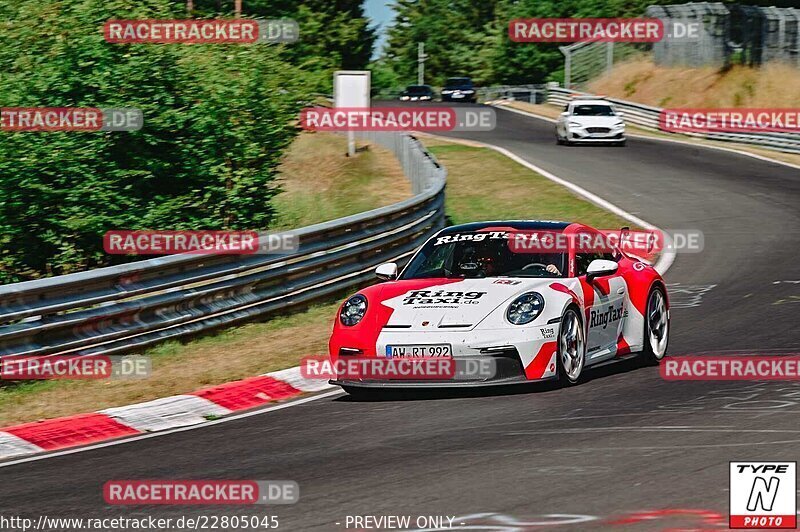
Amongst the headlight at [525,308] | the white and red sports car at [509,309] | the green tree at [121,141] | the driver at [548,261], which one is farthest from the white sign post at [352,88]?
the headlight at [525,308]

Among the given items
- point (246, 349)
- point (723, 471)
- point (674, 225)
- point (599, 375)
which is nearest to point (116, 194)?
point (246, 349)

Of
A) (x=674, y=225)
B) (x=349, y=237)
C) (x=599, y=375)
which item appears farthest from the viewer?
(x=674, y=225)

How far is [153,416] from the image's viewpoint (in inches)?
372

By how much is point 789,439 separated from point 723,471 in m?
1.01

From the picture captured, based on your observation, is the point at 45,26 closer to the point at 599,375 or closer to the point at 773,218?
the point at 599,375

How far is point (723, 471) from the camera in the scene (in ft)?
22.6

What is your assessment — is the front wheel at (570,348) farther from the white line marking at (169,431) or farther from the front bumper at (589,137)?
the front bumper at (589,137)

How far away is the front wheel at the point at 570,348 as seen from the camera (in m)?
9.74

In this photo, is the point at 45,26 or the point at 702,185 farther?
the point at 702,185
